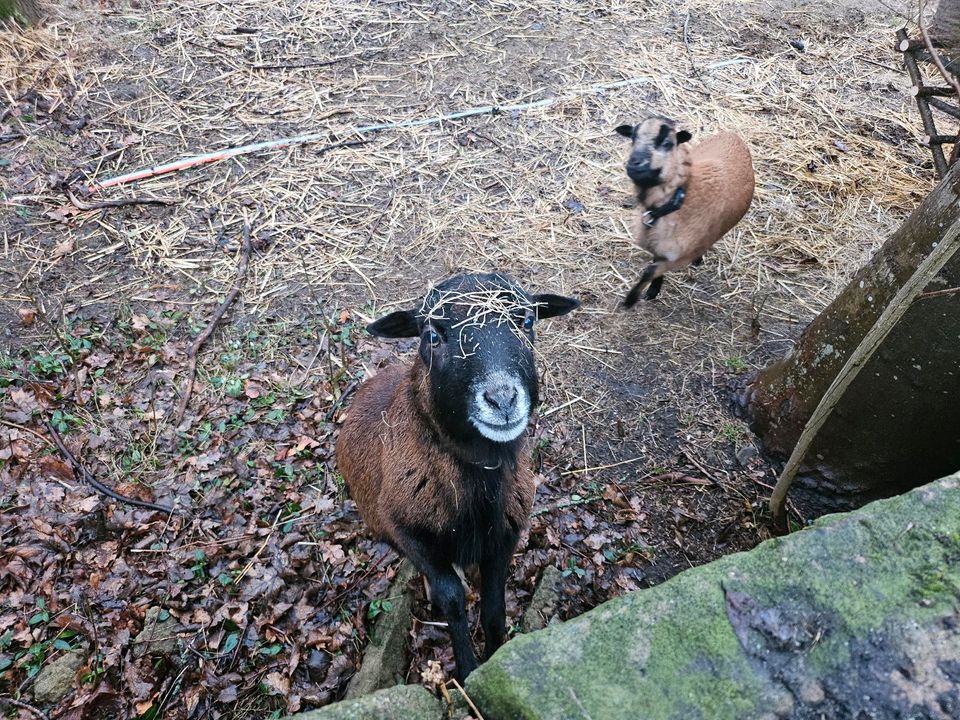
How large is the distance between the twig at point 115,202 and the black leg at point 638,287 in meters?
4.35

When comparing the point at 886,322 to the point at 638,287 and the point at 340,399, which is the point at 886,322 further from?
the point at 340,399

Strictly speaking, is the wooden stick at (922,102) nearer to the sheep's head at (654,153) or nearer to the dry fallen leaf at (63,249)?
the sheep's head at (654,153)

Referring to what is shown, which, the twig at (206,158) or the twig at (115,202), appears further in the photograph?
the twig at (206,158)

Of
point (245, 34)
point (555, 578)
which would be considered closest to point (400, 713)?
point (555, 578)

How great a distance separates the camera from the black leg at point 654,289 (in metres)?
5.64

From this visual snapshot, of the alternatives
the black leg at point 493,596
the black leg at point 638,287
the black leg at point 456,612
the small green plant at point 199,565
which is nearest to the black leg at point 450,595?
the black leg at point 456,612

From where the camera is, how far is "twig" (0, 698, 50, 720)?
324 cm

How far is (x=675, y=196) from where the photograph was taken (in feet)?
17.3

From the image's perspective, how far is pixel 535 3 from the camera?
8922 millimetres

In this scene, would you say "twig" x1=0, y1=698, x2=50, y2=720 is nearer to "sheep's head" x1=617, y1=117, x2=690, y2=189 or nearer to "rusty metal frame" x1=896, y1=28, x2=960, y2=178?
"sheep's head" x1=617, y1=117, x2=690, y2=189

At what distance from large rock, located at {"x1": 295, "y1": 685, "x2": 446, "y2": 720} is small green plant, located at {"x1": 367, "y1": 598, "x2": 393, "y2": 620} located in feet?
6.24

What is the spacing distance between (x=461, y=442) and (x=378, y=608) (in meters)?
1.36

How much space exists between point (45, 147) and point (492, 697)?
709 centimetres

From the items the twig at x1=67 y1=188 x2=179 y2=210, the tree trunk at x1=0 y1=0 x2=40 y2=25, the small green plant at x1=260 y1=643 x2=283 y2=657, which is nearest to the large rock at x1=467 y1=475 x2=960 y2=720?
the small green plant at x1=260 y1=643 x2=283 y2=657
